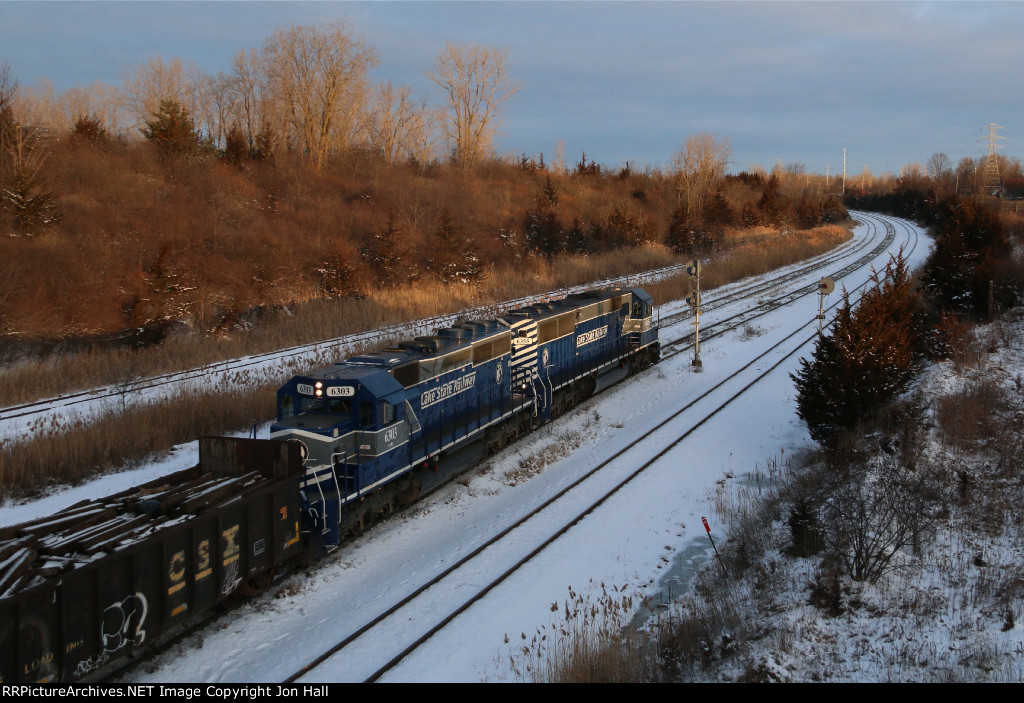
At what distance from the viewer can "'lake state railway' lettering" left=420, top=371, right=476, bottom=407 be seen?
14.0m

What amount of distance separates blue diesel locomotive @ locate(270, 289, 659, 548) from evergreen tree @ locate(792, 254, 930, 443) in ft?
22.1

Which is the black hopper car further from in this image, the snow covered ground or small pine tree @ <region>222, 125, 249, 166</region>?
small pine tree @ <region>222, 125, 249, 166</region>

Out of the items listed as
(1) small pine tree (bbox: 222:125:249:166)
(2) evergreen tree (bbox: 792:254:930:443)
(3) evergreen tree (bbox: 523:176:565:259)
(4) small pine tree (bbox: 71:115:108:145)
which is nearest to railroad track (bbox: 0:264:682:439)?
(2) evergreen tree (bbox: 792:254:930:443)

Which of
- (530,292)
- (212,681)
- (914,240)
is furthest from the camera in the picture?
(914,240)

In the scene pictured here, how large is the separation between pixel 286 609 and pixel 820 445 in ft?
40.9

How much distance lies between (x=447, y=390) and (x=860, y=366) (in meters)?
9.16

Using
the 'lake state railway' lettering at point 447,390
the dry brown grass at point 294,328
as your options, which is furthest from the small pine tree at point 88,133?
the 'lake state railway' lettering at point 447,390

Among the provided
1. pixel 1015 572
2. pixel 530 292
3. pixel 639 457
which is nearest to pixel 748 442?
pixel 639 457

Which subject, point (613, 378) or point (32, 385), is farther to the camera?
point (613, 378)

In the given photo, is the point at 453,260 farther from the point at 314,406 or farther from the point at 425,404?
the point at 314,406

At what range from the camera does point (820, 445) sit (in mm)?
16312

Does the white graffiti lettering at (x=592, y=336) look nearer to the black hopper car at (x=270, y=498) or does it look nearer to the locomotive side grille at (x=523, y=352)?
the black hopper car at (x=270, y=498)

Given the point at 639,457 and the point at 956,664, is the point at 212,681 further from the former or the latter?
the point at 639,457

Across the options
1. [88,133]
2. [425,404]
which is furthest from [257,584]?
[88,133]
